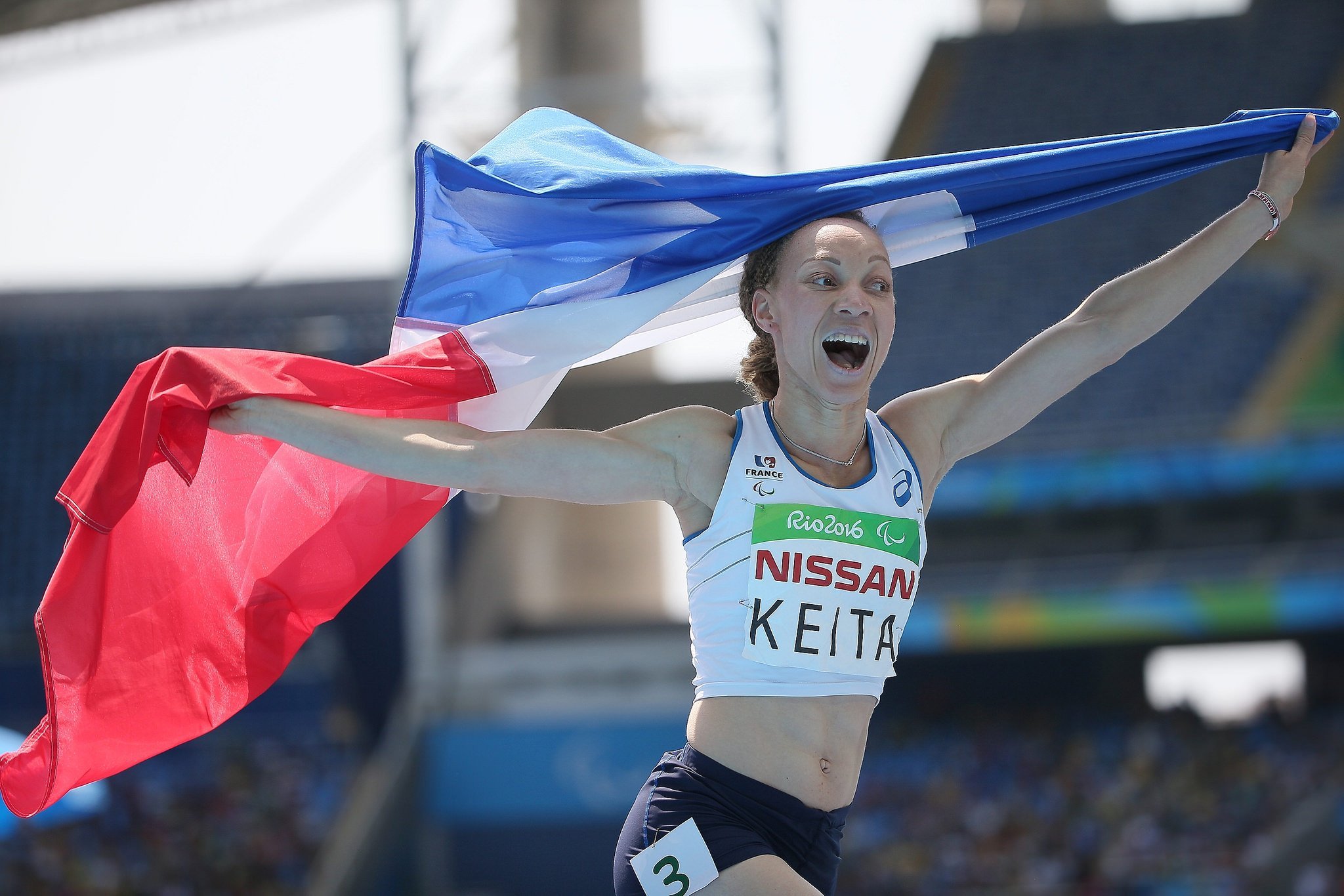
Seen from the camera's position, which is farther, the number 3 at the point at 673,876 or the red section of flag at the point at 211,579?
the red section of flag at the point at 211,579

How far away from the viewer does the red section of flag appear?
3.41 m

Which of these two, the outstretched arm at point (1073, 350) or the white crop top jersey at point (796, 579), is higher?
the outstretched arm at point (1073, 350)

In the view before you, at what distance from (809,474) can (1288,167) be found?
1.59 metres

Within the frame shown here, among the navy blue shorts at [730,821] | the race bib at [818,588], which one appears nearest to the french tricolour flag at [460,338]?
the race bib at [818,588]

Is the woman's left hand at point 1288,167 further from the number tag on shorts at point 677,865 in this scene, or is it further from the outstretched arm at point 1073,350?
→ the number tag on shorts at point 677,865

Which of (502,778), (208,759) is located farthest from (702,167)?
(208,759)

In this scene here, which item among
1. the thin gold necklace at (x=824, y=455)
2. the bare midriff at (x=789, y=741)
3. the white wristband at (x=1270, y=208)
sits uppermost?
the white wristband at (x=1270, y=208)

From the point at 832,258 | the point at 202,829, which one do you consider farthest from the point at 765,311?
the point at 202,829

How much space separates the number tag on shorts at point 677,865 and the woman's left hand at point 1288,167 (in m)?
2.16

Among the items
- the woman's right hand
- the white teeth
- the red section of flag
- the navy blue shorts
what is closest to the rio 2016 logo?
the white teeth

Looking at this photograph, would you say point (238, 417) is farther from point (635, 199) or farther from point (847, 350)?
point (847, 350)

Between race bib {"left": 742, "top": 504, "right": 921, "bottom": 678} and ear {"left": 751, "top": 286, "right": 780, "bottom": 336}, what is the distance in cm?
48

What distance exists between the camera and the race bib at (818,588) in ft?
10.0

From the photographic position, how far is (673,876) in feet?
9.84
